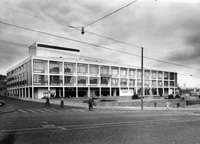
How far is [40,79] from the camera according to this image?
55.6 m

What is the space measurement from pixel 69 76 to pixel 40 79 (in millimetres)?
8744

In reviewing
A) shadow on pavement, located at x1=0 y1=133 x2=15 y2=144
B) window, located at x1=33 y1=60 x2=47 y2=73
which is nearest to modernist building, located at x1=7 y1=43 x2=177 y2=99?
window, located at x1=33 y1=60 x2=47 y2=73

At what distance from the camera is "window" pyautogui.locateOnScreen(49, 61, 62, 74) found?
58.2 meters

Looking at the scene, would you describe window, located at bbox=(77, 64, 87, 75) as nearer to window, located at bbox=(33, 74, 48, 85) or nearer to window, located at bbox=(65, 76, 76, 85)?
window, located at bbox=(65, 76, 76, 85)

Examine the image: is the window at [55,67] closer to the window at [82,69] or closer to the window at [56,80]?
the window at [56,80]

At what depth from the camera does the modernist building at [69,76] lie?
56281 millimetres

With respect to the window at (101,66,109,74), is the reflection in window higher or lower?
lower

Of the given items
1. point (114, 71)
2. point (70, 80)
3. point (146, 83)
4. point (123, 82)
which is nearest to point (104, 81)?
point (114, 71)

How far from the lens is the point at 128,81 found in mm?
75938

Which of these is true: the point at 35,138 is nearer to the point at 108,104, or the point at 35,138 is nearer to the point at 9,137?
the point at 9,137

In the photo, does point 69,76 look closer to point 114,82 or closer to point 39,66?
point 39,66

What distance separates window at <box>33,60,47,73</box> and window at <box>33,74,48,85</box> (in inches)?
52.4

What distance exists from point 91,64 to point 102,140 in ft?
192

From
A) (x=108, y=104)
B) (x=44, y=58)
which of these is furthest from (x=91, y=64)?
(x=108, y=104)
